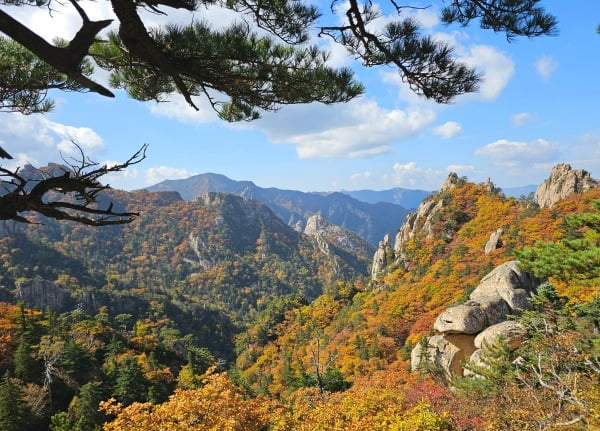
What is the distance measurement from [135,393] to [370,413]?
16.9m

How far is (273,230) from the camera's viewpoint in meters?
163

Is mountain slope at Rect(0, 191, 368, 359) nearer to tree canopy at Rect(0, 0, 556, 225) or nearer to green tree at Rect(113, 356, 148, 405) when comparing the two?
green tree at Rect(113, 356, 148, 405)

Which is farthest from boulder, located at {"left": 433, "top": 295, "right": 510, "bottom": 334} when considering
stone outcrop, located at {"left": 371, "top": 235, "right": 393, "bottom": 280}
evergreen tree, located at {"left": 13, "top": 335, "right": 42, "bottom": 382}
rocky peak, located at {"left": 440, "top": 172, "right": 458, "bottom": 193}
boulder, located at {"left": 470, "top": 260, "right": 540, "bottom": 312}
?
rocky peak, located at {"left": 440, "top": 172, "right": 458, "bottom": 193}

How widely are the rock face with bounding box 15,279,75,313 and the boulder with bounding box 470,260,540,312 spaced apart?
61.3 meters

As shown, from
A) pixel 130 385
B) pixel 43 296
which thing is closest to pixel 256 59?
pixel 130 385

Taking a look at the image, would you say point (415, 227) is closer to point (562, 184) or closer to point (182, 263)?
point (562, 184)

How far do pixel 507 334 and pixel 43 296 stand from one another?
214 ft

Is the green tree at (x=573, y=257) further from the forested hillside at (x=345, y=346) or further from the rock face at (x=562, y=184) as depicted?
the rock face at (x=562, y=184)

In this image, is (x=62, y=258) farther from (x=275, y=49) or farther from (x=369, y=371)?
(x=275, y=49)

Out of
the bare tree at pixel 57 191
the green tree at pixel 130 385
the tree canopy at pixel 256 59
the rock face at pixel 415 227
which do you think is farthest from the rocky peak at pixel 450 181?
the bare tree at pixel 57 191

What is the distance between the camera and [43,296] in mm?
59500

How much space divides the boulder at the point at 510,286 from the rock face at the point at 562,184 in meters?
19.3

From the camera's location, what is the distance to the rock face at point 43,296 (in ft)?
190

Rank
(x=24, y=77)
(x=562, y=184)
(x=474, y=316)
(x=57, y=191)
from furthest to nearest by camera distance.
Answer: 1. (x=562, y=184)
2. (x=474, y=316)
3. (x=24, y=77)
4. (x=57, y=191)
